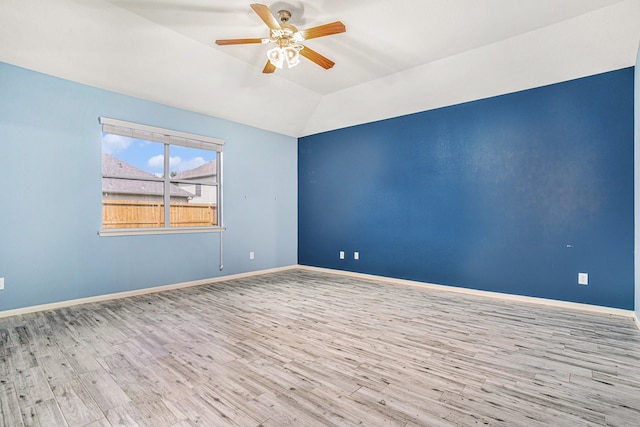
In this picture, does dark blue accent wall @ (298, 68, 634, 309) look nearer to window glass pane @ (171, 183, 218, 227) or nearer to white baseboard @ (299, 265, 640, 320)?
white baseboard @ (299, 265, 640, 320)

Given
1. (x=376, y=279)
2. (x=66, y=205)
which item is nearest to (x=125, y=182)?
(x=66, y=205)

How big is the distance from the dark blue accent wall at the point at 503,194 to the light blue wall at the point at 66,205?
8.35 ft

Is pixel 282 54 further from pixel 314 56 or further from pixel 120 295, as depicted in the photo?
pixel 120 295

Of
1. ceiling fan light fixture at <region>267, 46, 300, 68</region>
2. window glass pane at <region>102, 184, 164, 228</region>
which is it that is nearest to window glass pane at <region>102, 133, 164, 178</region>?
window glass pane at <region>102, 184, 164, 228</region>

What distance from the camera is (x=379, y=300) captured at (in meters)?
3.91

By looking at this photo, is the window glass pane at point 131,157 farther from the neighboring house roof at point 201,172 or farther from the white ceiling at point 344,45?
the white ceiling at point 344,45

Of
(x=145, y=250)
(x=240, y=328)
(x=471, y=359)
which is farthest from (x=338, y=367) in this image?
(x=145, y=250)

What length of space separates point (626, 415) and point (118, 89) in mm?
5350

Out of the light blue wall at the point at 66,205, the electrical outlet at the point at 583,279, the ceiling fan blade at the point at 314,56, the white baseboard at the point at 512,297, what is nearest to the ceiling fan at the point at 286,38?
the ceiling fan blade at the point at 314,56

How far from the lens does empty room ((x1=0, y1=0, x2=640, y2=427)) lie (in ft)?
6.23

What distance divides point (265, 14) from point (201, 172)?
2964 millimetres

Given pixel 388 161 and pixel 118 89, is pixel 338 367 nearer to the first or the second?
pixel 388 161

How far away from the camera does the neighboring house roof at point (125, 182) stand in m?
3.95

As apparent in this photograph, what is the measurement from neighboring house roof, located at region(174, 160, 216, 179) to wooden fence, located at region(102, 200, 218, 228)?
42cm
